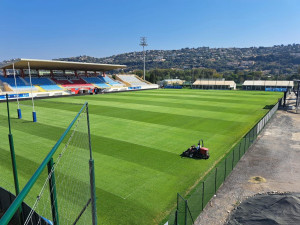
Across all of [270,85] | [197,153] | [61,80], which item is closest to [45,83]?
[61,80]

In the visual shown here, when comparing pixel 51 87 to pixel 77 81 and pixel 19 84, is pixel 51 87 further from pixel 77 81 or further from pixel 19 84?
pixel 77 81

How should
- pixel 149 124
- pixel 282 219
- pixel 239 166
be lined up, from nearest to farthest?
pixel 282 219 → pixel 239 166 → pixel 149 124

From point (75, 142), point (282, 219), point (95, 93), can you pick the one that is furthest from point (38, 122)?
point (95, 93)

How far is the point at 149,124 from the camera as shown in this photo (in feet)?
90.4

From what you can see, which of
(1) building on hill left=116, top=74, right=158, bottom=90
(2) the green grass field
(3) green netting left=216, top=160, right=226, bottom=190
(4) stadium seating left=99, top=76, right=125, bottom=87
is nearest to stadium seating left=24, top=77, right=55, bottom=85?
(4) stadium seating left=99, top=76, right=125, bottom=87

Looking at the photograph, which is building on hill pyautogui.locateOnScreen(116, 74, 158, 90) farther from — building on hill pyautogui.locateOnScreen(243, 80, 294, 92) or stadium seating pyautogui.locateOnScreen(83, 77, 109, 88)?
building on hill pyautogui.locateOnScreen(243, 80, 294, 92)

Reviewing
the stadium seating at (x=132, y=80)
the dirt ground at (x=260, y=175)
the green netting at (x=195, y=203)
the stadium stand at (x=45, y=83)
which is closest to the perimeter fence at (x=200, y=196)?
the green netting at (x=195, y=203)

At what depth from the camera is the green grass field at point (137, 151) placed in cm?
1161

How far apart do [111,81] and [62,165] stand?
7271 cm

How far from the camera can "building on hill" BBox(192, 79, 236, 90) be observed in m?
89.6

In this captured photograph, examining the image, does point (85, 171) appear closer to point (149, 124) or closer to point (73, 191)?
point (73, 191)

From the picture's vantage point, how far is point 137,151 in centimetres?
1839

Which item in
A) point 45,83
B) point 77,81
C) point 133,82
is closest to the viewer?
point 45,83

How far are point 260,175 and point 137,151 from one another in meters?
9.05
